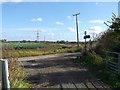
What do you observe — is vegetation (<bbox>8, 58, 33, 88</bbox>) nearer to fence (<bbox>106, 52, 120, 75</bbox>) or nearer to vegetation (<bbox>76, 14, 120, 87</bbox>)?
vegetation (<bbox>76, 14, 120, 87</bbox>)

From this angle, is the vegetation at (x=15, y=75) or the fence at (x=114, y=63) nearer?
the vegetation at (x=15, y=75)

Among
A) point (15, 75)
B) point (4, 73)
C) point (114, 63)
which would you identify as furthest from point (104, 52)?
point (4, 73)

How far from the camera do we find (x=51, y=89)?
647 cm

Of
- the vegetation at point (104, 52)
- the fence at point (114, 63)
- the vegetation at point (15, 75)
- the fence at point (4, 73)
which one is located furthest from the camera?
the fence at point (114, 63)

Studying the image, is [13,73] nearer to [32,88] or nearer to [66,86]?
[32,88]

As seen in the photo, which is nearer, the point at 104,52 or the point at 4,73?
the point at 4,73

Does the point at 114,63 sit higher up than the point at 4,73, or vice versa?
the point at 4,73

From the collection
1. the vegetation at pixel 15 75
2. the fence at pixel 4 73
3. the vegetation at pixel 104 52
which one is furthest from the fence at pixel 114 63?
the fence at pixel 4 73

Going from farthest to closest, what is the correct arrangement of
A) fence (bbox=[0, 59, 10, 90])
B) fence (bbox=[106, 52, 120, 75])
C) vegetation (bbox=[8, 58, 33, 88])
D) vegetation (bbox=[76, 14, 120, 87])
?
fence (bbox=[106, 52, 120, 75]) → vegetation (bbox=[76, 14, 120, 87]) → vegetation (bbox=[8, 58, 33, 88]) → fence (bbox=[0, 59, 10, 90])

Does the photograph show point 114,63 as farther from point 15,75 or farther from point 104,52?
point 15,75

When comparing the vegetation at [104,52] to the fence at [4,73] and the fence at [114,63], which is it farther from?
the fence at [4,73]

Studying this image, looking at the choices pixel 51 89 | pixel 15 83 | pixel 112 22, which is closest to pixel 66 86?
pixel 51 89

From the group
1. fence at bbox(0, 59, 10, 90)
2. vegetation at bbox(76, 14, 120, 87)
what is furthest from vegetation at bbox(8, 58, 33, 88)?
vegetation at bbox(76, 14, 120, 87)

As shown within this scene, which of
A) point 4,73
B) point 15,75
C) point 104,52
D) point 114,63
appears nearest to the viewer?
point 4,73
